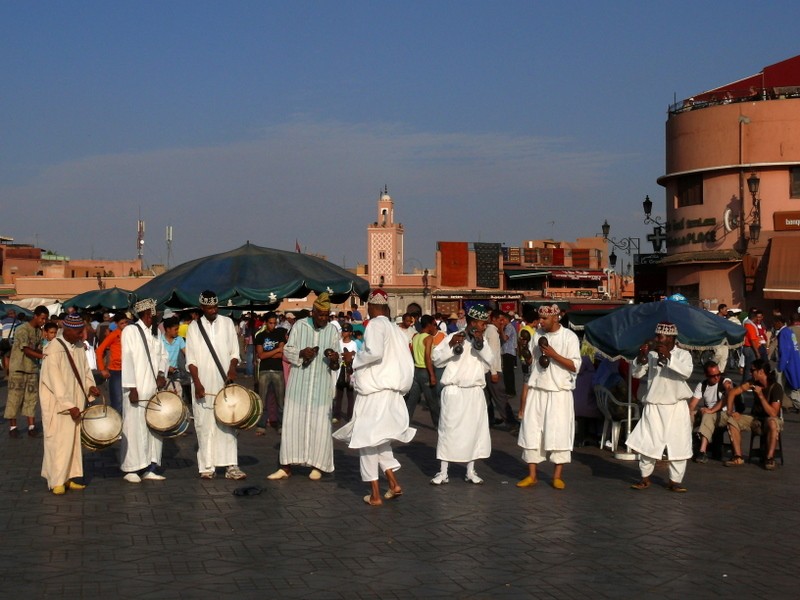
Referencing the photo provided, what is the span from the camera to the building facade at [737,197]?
35.7 metres

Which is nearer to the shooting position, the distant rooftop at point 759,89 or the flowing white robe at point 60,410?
the flowing white robe at point 60,410

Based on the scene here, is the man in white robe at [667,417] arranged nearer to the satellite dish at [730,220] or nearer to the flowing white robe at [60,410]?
the flowing white robe at [60,410]

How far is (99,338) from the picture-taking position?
23.9 metres

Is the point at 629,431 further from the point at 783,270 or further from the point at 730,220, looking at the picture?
the point at 730,220

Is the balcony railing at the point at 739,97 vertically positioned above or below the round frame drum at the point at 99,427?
above

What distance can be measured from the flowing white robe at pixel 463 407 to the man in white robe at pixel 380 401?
823 mm

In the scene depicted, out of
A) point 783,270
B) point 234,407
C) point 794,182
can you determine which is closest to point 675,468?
point 234,407

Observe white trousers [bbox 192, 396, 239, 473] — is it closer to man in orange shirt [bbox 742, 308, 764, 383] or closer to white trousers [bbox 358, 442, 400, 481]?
white trousers [bbox 358, 442, 400, 481]

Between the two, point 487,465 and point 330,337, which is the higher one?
point 330,337

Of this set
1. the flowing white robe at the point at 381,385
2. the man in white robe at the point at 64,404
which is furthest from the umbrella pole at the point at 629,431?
the man in white robe at the point at 64,404

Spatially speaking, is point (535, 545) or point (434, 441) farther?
point (434, 441)

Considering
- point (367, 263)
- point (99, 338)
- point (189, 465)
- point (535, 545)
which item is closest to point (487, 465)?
point (189, 465)

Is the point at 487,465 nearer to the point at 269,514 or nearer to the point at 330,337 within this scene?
the point at 330,337

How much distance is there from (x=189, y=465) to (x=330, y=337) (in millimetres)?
2280
